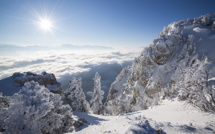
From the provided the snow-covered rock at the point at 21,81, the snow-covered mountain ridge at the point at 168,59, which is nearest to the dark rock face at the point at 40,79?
the snow-covered rock at the point at 21,81

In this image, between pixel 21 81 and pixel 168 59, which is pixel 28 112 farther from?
pixel 168 59

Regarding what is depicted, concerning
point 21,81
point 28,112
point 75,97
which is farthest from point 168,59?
point 21,81

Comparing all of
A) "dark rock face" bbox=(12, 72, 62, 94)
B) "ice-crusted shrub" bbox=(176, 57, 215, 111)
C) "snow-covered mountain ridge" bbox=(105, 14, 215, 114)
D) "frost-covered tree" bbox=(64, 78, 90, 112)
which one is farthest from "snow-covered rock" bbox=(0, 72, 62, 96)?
"ice-crusted shrub" bbox=(176, 57, 215, 111)

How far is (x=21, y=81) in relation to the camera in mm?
27953

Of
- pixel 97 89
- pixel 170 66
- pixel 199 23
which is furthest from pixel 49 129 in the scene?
pixel 199 23

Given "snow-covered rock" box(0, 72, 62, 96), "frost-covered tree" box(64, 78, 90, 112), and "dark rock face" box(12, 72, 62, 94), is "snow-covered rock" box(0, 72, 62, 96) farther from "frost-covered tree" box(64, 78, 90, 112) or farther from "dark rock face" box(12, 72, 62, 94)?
"frost-covered tree" box(64, 78, 90, 112)

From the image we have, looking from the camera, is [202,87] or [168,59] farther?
[168,59]

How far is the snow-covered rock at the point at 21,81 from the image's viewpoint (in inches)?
1019

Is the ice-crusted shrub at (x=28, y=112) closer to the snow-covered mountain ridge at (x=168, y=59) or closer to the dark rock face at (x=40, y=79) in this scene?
the snow-covered mountain ridge at (x=168, y=59)

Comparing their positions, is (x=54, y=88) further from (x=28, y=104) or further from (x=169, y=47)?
(x=169, y=47)

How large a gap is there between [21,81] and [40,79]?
4820mm

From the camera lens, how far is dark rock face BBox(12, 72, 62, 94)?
28056 millimetres

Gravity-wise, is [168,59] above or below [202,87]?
above

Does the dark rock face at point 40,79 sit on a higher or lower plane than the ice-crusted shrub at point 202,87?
lower
